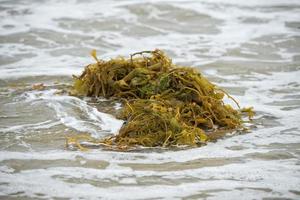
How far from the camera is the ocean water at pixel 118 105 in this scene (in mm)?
3785

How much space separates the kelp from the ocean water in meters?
0.16

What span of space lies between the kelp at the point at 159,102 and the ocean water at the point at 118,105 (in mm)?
156

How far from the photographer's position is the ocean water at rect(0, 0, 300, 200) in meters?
3.79

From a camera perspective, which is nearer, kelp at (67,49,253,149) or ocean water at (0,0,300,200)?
ocean water at (0,0,300,200)

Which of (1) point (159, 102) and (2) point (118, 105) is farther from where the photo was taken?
(2) point (118, 105)

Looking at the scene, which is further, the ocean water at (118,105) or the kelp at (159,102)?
the kelp at (159,102)

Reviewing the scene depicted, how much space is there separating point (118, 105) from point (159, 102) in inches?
24.6

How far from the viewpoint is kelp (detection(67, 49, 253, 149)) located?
15.0 ft

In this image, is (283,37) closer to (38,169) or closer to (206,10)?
(206,10)

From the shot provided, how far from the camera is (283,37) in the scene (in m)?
8.63

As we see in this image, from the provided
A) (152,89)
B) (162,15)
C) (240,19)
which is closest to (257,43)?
(240,19)

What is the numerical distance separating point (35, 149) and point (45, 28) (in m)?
5.13

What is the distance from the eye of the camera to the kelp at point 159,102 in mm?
4578

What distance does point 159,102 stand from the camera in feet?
16.5
